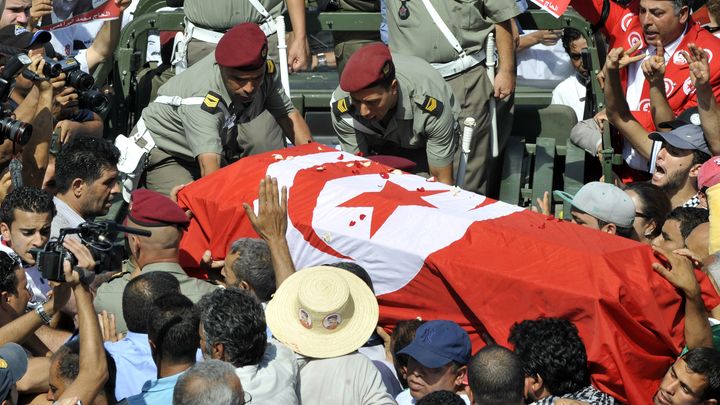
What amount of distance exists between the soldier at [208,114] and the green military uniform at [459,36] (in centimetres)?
85

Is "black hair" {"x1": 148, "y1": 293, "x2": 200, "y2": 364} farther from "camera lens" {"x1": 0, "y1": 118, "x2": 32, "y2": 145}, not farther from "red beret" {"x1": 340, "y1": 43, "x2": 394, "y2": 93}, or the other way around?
"red beret" {"x1": 340, "y1": 43, "x2": 394, "y2": 93}

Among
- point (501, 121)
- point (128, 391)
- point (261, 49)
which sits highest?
point (261, 49)

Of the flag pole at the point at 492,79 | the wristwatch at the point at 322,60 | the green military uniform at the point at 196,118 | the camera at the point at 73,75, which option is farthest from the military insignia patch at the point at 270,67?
the wristwatch at the point at 322,60

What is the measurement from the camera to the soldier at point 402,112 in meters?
6.89

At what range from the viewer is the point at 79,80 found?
683 centimetres

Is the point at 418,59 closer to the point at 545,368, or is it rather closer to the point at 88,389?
the point at 545,368

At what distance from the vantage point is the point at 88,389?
4844 millimetres

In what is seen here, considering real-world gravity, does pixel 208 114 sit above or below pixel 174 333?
below

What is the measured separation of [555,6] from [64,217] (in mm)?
3047

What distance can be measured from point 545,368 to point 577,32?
3.98m

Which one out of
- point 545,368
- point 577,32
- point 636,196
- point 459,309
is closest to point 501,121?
point 577,32

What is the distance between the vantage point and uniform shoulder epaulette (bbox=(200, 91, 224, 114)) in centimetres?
704

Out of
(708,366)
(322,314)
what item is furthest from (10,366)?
(708,366)

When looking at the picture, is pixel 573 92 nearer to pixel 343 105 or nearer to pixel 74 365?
pixel 343 105
